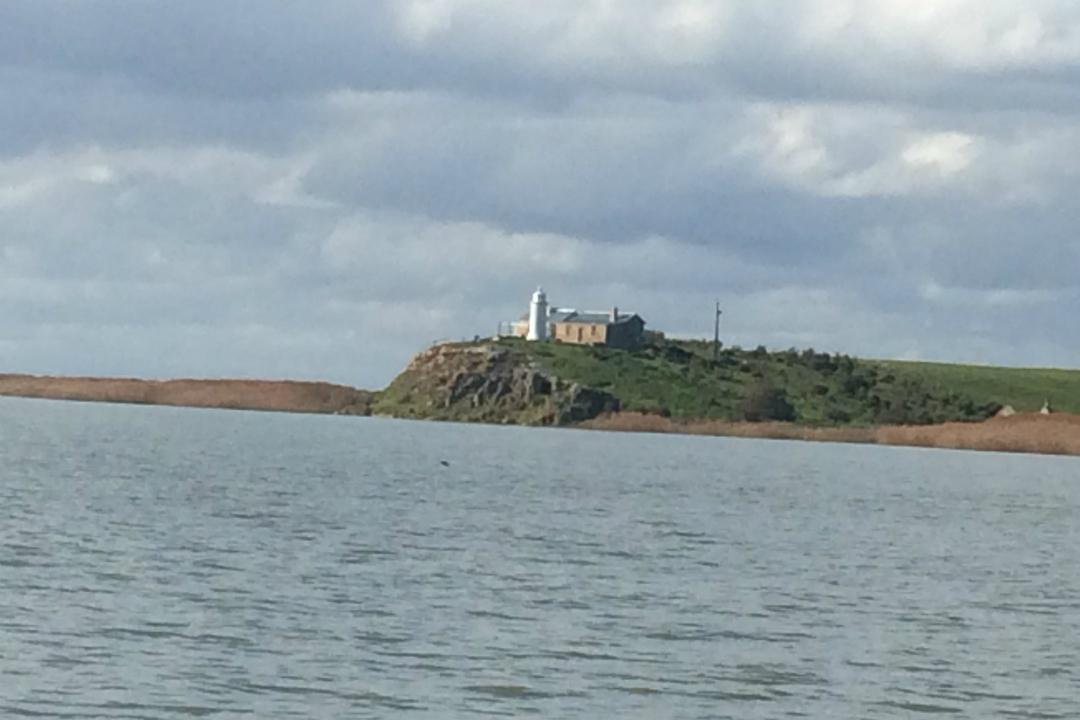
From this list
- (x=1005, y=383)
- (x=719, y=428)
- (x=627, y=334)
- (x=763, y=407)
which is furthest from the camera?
(x=1005, y=383)

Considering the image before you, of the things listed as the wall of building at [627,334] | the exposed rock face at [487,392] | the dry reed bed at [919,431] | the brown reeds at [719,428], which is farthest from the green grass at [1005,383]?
the exposed rock face at [487,392]

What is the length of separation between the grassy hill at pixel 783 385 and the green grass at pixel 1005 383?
0.26ft

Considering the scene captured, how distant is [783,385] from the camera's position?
5797 inches

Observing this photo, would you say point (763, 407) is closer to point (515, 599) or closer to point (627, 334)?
point (627, 334)

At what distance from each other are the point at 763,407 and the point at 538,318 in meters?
25.1

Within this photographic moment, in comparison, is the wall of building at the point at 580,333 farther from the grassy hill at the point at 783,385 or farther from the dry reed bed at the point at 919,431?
the dry reed bed at the point at 919,431

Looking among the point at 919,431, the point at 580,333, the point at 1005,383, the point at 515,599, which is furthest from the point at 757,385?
the point at 515,599

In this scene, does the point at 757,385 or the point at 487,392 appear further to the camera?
the point at 487,392

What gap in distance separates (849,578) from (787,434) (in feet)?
333

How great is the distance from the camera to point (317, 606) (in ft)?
92.8

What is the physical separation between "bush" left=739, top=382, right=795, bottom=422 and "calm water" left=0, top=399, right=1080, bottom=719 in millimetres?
74568

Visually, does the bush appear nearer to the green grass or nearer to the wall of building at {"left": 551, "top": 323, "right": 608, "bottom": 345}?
the wall of building at {"left": 551, "top": 323, "right": 608, "bottom": 345}

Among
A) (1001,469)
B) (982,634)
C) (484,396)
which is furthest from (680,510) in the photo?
(484,396)

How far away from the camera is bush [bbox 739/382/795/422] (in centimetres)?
13850
